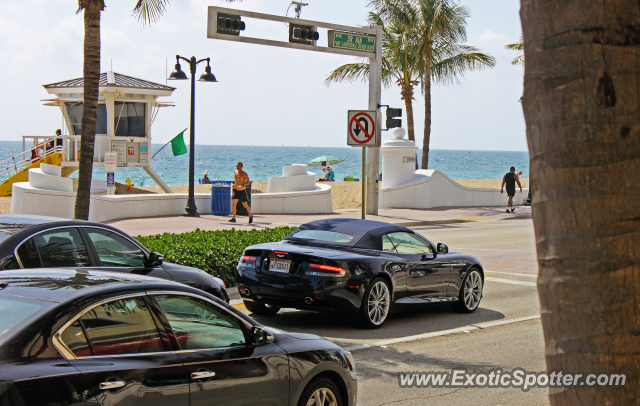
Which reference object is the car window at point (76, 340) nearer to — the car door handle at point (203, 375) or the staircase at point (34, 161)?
the car door handle at point (203, 375)

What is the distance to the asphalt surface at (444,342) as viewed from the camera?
630 cm

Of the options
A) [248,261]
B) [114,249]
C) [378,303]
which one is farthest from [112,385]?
[378,303]

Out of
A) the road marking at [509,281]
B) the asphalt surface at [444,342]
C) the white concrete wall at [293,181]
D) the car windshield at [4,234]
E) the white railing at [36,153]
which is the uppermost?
the white railing at [36,153]

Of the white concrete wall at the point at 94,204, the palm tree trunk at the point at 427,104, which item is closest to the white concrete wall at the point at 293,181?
the white concrete wall at the point at 94,204

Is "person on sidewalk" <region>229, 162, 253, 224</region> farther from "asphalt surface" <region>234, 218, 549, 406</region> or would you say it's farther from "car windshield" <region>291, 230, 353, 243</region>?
"car windshield" <region>291, 230, 353, 243</region>

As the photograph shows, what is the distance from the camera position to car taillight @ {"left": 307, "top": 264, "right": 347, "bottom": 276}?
8.23 metres

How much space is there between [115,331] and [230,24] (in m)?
16.3

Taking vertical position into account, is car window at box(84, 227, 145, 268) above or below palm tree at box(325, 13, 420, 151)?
below

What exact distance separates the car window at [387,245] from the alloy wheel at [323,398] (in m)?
4.18

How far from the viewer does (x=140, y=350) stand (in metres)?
3.92

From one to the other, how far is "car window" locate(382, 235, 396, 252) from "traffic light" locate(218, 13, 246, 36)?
11.7 metres

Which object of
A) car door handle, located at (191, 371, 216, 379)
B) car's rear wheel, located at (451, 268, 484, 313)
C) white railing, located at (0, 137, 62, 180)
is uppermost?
white railing, located at (0, 137, 62, 180)

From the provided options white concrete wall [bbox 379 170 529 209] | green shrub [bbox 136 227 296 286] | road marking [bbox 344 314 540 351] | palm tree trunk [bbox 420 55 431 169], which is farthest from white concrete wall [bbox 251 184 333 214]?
road marking [bbox 344 314 540 351]

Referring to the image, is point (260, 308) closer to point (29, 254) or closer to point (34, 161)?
point (29, 254)
